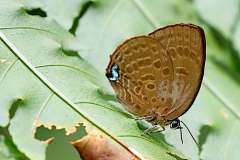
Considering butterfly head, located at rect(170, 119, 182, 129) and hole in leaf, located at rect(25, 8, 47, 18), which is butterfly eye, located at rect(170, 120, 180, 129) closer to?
butterfly head, located at rect(170, 119, 182, 129)

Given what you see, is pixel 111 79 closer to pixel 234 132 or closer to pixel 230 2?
pixel 234 132

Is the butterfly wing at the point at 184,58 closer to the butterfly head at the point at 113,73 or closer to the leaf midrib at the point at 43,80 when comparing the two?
the butterfly head at the point at 113,73

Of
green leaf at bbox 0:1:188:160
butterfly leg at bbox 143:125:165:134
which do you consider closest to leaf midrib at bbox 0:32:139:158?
green leaf at bbox 0:1:188:160

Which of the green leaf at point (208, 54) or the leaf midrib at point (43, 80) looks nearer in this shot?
the leaf midrib at point (43, 80)

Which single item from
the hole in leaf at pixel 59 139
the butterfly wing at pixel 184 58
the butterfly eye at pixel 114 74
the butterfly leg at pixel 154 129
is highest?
the butterfly wing at pixel 184 58

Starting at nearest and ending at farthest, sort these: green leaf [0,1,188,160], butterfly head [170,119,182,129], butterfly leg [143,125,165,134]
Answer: green leaf [0,1,188,160]
butterfly leg [143,125,165,134]
butterfly head [170,119,182,129]

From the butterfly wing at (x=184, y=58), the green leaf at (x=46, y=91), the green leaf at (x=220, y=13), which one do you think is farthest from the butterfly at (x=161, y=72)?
the green leaf at (x=220, y=13)

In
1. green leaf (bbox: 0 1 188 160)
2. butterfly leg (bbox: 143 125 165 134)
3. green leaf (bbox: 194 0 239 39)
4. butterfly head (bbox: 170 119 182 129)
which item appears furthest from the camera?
green leaf (bbox: 194 0 239 39)

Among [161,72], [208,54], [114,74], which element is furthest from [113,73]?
[208,54]
